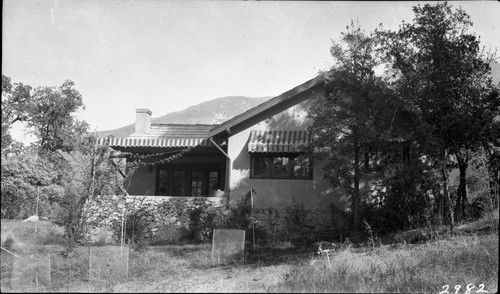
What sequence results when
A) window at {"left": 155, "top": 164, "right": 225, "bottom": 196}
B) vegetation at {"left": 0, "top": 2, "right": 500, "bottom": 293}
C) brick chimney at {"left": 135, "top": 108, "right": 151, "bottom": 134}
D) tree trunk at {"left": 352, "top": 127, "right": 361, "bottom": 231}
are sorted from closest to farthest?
vegetation at {"left": 0, "top": 2, "right": 500, "bottom": 293} → tree trunk at {"left": 352, "top": 127, "right": 361, "bottom": 231} → brick chimney at {"left": 135, "top": 108, "right": 151, "bottom": 134} → window at {"left": 155, "top": 164, "right": 225, "bottom": 196}

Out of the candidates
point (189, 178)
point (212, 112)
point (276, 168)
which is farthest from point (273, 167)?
point (212, 112)

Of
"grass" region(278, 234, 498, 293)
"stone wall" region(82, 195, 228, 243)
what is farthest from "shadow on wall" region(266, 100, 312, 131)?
"grass" region(278, 234, 498, 293)

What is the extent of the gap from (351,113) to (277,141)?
11.6 ft

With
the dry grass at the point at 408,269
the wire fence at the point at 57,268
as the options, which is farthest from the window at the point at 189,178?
the dry grass at the point at 408,269

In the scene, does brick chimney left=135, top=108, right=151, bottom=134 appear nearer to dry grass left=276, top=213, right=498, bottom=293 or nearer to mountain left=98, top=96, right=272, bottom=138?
dry grass left=276, top=213, right=498, bottom=293

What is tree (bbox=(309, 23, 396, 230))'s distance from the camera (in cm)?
1365

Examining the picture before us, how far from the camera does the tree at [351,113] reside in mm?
13648

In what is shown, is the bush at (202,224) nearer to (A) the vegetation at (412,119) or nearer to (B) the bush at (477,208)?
(A) the vegetation at (412,119)

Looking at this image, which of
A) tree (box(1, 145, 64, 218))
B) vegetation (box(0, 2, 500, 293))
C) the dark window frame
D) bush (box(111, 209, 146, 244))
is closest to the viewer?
tree (box(1, 145, 64, 218))

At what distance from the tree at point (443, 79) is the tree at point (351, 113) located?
32.7 inches

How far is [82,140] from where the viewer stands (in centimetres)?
1248

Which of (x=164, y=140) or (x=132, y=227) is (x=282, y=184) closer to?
(x=164, y=140)

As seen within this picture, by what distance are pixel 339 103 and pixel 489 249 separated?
6.49 meters

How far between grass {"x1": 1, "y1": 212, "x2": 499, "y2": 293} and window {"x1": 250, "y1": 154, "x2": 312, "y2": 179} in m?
4.83
